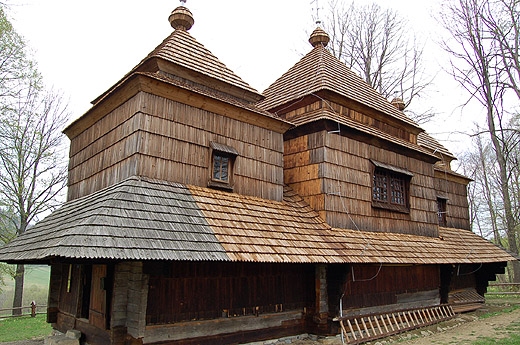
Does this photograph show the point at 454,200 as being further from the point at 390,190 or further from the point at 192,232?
the point at 192,232

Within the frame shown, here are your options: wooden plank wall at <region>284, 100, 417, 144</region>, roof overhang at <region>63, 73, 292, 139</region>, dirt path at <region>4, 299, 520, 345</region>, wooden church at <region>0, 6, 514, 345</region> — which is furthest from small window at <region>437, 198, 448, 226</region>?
roof overhang at <region>63, 73, 292, 139</region>

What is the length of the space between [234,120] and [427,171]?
23.7 ft

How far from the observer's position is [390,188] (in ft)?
36.8

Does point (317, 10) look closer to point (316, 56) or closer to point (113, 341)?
point (316, 56)

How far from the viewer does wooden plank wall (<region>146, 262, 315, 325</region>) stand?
6570mm

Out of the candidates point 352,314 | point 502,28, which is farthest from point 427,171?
point 502,28

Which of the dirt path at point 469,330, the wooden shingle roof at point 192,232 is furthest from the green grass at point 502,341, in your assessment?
the wooden shingle roof at point 192,232

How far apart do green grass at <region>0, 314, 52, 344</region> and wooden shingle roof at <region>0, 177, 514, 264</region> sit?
16.9 ft

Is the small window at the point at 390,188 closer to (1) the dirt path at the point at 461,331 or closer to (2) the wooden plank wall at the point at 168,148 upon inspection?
(2) the wooden plank wall at the point at 168,148

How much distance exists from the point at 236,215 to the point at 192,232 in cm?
131

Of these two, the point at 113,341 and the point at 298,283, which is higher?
the point at 298,283

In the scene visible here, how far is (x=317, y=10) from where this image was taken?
14.0m

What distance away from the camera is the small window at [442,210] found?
15.5m

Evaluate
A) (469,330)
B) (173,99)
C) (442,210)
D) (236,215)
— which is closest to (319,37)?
(173,99)
